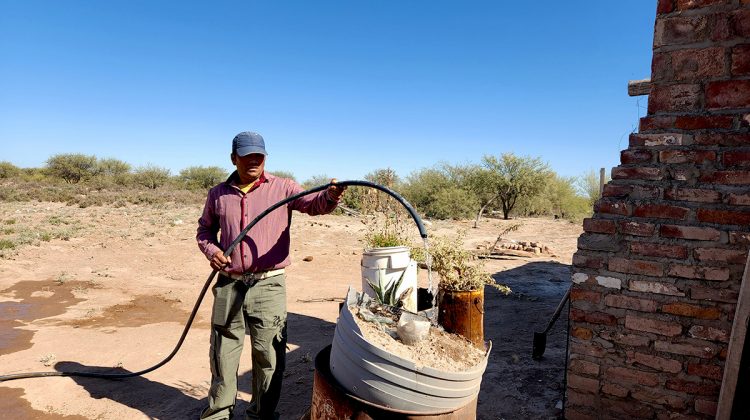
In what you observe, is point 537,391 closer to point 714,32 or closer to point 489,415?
point 489,415

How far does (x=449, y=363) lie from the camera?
5.99ft

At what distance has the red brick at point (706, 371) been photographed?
2.19m

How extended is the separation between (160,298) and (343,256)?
167 inches

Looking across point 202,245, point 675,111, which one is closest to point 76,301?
point 202,245

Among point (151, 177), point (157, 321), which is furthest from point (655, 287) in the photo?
point (151, 177)

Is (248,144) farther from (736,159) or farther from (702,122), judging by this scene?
(736,159)

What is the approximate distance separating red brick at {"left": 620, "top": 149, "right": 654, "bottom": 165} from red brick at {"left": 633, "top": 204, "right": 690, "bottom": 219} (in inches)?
10.3

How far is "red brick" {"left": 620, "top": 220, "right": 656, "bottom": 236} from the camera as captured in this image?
89.3 inches

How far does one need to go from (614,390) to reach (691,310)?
0.64 metres

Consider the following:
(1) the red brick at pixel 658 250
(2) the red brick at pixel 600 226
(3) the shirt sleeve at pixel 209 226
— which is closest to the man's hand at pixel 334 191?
(3) the shirt sleeve at pixel 209 226

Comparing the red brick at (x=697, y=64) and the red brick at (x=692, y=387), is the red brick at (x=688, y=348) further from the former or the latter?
the red brick at (x=697, y=64)

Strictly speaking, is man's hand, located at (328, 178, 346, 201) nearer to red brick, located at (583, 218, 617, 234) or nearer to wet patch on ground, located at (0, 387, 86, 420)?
red brick, located at (583, 218, 617, 234)

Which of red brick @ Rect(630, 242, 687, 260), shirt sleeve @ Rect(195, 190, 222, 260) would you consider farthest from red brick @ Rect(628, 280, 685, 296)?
shirt sleeve @ Rect(195, 190, 222, 260)

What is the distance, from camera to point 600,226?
2398 mm
